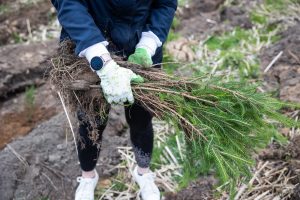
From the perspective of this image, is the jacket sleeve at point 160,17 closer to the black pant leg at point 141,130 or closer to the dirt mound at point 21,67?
the black pant leg at point 141,130

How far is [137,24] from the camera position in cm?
236

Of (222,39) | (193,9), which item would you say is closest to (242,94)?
(222,39)

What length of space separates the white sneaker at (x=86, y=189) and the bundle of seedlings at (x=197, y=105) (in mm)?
677

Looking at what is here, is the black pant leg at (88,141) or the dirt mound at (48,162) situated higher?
the black pant leg at (88,141)

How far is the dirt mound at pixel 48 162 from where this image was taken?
3061 mm

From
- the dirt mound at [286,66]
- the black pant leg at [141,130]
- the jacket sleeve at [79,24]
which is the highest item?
the jacket sleeve at [79,24]

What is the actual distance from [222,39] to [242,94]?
8.88ft

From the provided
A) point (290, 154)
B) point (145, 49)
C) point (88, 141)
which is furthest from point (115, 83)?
point (290, 154)

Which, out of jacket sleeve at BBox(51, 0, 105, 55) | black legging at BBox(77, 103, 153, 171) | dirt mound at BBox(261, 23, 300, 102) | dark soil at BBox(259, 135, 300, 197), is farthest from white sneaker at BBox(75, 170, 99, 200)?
dirt mound at BBox(261, 23, 300, 102)

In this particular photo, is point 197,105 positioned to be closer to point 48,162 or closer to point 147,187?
point 147,187

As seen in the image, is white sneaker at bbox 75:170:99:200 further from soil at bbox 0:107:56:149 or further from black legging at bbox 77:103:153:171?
soil at bbox 0:107:56:149

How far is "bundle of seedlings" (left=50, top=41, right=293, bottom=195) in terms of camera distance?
Result: 227cm

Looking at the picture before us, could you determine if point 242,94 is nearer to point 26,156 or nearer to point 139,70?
point 139,70

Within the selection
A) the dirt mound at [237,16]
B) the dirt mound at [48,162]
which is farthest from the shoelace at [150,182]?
the dirt mound at [237,16]
